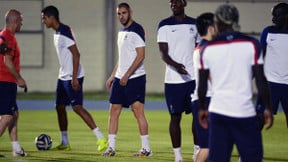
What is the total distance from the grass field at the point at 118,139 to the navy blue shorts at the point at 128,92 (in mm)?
760

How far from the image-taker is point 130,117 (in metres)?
20.9

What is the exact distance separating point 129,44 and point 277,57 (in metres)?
2.08

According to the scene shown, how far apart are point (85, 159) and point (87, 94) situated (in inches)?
605

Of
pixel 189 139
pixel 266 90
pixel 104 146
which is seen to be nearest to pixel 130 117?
pixel 189 139

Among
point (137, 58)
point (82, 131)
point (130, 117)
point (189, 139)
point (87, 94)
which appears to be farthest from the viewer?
point (87, 94)

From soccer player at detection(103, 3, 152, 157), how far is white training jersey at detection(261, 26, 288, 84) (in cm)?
179

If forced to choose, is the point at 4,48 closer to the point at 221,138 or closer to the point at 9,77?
the point at 9,77

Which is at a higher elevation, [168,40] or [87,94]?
[168,40]

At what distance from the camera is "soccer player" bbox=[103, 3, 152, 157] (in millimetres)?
13117

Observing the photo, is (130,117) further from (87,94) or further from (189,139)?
(87,94)

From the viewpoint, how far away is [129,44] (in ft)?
43.2

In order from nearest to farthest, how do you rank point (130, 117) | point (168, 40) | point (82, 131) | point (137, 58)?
1. point (168, 40)
2. point (137, 58)
3. point (82, 131)
4. point (130, 117)

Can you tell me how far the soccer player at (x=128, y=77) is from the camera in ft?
43.0

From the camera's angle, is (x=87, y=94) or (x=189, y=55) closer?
(x=189, y=55)
